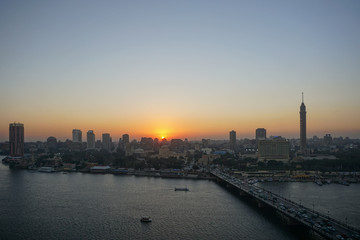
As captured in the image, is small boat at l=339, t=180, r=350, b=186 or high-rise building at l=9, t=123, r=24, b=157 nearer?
small boat at l=339, t=180, r=350, b=186

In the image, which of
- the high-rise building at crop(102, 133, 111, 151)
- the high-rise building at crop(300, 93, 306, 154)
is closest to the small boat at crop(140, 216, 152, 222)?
the high-rise building at crop(300, 93, 306, 154)

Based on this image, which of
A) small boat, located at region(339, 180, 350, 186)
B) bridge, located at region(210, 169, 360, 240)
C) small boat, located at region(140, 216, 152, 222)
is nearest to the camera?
bridge, located at region(210, 169, 360, 240)

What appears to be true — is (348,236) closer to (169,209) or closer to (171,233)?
(171,233)

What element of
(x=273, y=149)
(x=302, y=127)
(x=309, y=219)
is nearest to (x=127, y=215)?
(x=309, y=219)

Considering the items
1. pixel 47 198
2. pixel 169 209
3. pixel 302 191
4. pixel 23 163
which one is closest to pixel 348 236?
pixel 169 209

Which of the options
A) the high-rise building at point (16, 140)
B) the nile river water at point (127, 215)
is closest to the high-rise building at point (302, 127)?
the nile river water at point (127, 215)

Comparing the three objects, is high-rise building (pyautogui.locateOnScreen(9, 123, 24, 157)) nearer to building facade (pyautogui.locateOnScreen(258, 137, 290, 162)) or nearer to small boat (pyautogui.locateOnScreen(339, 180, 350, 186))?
building facade (pyautogui.locateOnScreen(258, 137, 290, 162))
